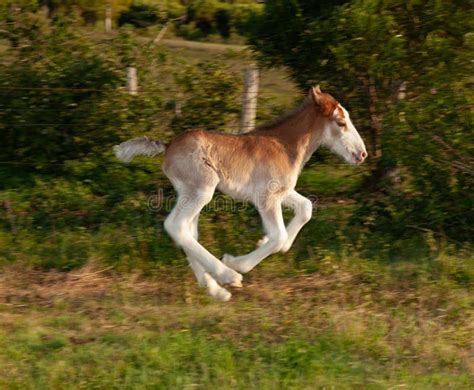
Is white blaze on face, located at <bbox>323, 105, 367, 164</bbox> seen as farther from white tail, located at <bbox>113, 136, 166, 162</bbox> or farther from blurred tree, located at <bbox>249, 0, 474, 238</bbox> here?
white tail, located at <bbox>113, 136, 166, 162</bbox>

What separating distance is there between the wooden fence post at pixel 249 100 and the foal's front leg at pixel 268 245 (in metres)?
2.85

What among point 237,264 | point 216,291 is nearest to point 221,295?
point 216,291

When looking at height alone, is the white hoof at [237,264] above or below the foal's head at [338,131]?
below

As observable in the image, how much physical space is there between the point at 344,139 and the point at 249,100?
2.71 meters

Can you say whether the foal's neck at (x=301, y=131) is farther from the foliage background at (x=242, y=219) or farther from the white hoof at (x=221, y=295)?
the white hoof at (x=221, y=295)

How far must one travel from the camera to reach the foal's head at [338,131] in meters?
7.45

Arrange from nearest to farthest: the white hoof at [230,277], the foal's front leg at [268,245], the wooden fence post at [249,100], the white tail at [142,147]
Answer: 1. the white hoof at [230,277]
2. the foal's front leg at [268,245]
3. the white tail at [142,147]
4. the wooden fence post at [249,100]

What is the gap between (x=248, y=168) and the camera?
24.0ft

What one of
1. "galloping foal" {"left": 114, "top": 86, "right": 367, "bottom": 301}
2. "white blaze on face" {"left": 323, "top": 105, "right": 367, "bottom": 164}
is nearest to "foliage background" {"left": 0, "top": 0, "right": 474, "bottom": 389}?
"galloping foal" {"left": 114, "top": 86, "right": 367, "bottom": 301}

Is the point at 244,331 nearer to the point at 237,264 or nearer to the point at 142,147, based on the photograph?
the point at 237,264

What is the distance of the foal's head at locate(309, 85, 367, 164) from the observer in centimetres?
745

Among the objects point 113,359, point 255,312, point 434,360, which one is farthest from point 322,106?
point 113,359

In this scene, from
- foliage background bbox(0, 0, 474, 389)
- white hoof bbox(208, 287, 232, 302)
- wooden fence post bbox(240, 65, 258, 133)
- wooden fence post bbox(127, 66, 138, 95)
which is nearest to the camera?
foliage background bbox(0, 0, 474, 389)

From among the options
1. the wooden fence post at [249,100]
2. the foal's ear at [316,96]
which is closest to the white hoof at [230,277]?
the foal's ear at [316,96]
